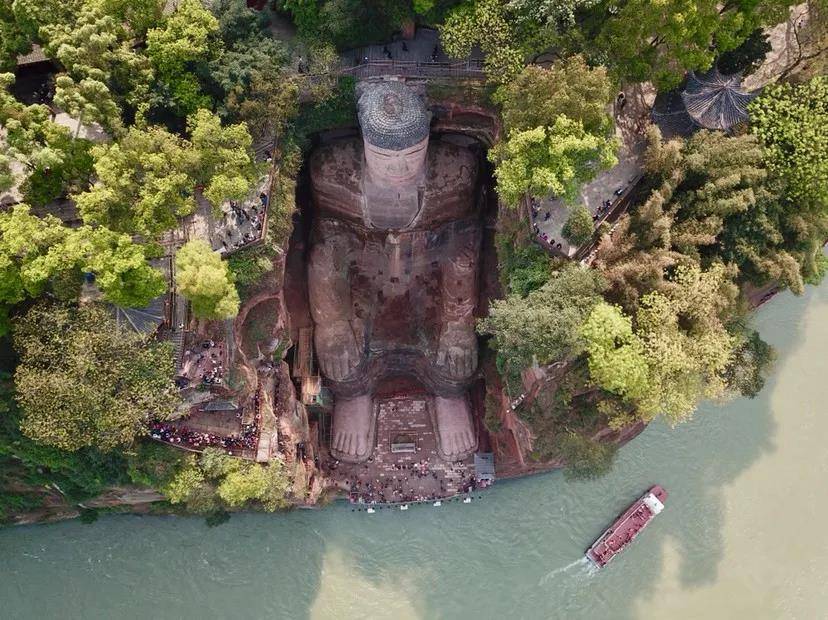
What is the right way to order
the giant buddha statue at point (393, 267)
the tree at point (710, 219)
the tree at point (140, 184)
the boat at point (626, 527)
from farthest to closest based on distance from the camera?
the boat at point (626, 527)
the giant buddha statue at point (393, 267)
the tree at point (710, 219)
the tree at point (140, 184)

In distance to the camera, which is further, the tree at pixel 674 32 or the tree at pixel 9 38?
the tree at pixel 9 38

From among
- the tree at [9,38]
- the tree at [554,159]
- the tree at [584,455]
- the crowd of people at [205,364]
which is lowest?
the tree at [584,455]

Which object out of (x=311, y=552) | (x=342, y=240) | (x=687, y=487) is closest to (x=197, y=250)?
(x=342, y=240)

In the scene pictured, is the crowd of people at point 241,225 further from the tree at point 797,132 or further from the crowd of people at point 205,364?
the tree at point 797,132

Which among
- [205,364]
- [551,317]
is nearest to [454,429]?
[551,317]

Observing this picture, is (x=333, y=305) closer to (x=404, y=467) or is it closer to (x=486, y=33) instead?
(x=404, y=467)

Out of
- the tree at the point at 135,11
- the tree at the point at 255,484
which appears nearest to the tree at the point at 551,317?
the tree at the point at 255,484

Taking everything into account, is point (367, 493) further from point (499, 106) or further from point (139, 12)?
point (139, 12)

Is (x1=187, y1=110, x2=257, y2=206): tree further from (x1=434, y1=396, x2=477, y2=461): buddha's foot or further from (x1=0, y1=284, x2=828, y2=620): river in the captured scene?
(x1=0, y1=284, x2=828, y2=620): river
